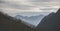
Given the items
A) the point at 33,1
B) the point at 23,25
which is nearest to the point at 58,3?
the point at 33,1

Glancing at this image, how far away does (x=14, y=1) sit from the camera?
1.68 metres

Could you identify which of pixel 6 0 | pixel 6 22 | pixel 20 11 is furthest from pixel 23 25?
pixel 6 0

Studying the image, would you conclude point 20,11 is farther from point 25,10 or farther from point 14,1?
point 14,1

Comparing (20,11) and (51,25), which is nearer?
(51,25)

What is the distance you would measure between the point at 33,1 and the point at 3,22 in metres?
0.94

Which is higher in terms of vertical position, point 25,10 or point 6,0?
point 6,0

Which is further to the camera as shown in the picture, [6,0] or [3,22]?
[6,0]

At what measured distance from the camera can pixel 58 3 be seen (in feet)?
5.50

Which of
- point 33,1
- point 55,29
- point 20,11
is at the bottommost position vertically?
point 55,29

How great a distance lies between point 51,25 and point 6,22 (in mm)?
283

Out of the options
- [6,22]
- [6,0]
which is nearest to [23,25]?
[6,22]

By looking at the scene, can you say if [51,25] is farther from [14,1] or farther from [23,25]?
[14,1]

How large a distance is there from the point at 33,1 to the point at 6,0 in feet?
1.16

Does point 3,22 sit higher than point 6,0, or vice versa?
point 6,0
